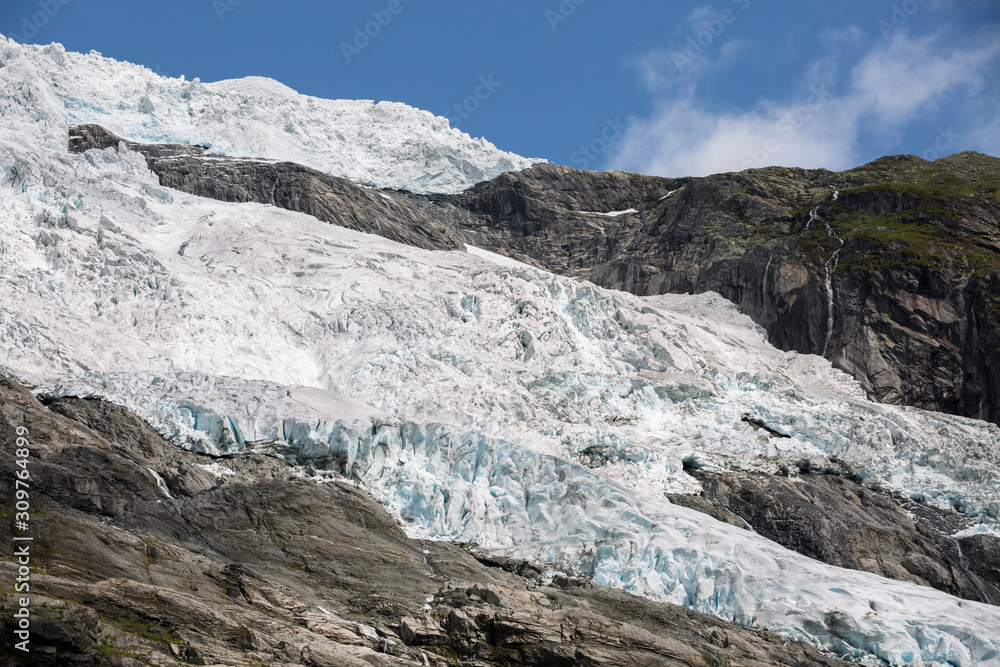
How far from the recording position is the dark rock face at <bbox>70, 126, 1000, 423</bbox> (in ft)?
196

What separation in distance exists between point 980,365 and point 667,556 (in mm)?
35034

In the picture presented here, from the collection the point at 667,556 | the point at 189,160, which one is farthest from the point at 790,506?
the point at 189,160

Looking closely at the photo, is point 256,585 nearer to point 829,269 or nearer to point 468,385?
point 468,385

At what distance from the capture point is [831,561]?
36969 mm

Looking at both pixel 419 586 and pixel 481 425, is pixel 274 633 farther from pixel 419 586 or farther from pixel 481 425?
pixel 481 425

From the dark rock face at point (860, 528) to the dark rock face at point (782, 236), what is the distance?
1820 cm

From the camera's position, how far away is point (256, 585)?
23891 millimetres

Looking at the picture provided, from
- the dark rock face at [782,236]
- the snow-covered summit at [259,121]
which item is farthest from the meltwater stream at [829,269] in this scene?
the snow-covered summit at [259,121]

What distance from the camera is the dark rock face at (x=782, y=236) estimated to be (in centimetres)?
5969

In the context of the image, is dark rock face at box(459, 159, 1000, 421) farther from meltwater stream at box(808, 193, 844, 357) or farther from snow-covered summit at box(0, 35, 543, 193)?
snow-covered summit at box(0, 35, 543, 193)

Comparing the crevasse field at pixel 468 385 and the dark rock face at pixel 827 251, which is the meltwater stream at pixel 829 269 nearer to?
the dark rock face at pixel 827 251

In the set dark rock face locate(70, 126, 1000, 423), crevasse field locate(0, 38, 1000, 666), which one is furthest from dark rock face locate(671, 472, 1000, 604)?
dark rock face locate(70, 126, 1000, 423)

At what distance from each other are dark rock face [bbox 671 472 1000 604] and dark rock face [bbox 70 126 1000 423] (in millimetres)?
18205

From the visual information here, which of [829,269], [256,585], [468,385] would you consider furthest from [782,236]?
[256,585]
